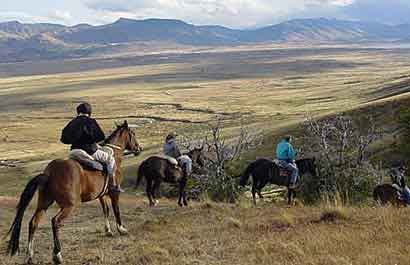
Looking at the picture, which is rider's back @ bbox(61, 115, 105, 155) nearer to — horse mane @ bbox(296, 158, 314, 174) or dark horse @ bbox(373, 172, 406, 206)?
dark horse @ bbox(373, 172, 406, 206)

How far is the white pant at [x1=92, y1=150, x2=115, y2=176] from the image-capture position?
40.9 ft

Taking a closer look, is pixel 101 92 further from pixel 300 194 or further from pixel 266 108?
pixel 300 194

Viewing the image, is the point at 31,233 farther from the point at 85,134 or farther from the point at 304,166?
the point at 304,166

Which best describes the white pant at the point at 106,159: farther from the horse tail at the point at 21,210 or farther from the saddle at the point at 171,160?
the saddle at the point at 171,160

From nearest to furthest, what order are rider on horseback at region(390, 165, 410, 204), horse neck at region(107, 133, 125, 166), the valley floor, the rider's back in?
the valley floor < the rider's back < horse neck at region(107, 133, 125, 166) < rider on horseback at region(390, 165, 410, 204)

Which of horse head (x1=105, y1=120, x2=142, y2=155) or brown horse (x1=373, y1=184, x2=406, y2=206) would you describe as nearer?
horse head (x1=105, y1=120, x2=142, y2=155)

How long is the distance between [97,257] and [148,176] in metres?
9.96

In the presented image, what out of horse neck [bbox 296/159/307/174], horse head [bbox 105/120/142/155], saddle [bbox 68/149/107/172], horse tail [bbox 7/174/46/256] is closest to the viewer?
horse tail [bbox 7/174/46/256]

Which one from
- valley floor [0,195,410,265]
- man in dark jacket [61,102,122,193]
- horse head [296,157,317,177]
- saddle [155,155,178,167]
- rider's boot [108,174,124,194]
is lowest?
horse head [296,157,317,177]

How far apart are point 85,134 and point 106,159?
75 cm

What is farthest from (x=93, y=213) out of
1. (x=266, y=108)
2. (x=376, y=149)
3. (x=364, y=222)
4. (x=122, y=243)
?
(x=266, y=108)

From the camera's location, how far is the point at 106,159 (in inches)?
497

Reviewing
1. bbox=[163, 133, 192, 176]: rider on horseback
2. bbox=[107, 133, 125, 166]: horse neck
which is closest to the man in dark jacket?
bbox=[107, 133, 125, 166]: horse neck

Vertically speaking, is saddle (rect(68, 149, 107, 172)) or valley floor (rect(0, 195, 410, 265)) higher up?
saddle (rect(68, 149, 107, 172))
